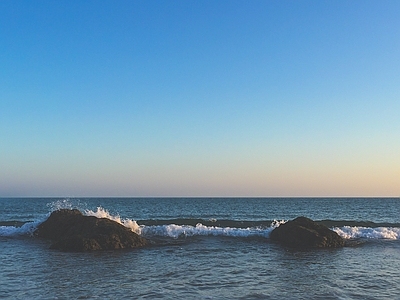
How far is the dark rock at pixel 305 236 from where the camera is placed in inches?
824

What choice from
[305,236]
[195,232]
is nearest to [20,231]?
[195,232]

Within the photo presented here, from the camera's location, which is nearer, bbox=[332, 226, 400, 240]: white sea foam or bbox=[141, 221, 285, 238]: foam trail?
bbox=[332, 226, 400, 240]: white sea foam

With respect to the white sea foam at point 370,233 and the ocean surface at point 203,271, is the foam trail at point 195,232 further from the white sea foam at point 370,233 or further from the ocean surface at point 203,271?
the white sea foam at point 370,233

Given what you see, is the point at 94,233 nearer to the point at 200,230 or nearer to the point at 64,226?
the point at 64,226

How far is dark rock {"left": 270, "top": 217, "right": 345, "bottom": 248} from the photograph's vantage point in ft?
68.6

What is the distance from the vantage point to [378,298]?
10.8 meters

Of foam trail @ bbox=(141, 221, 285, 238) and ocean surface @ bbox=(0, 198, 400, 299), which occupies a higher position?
foam trail @ bbox=(141, 221, 285, 238)

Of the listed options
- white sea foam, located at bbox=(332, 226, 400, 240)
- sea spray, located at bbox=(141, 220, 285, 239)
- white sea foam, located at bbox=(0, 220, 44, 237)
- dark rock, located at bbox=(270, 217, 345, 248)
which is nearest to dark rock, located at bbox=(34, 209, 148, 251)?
white sea foam, located at bbox=(0, 220, 44, 237)

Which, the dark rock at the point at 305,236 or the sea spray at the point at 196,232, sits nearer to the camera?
the dark rock at the point at 305,236

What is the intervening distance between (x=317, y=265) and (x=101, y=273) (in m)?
8.46

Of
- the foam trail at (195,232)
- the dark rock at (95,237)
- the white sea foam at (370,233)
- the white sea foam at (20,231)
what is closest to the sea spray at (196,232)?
the foam trail at (195,232)

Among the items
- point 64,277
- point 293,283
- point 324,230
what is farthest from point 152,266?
point 324,230

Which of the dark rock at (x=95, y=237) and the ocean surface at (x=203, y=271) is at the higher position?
the dark rock at (x=95, y=237)

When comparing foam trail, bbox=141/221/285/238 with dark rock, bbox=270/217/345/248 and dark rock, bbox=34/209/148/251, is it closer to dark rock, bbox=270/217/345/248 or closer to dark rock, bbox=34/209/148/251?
dark rock, bbox=270/217/345/248
